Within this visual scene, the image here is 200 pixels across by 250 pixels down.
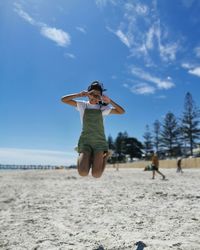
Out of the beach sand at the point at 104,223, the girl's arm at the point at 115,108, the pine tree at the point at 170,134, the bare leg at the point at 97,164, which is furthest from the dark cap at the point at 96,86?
the pine tree at the point at 170,134

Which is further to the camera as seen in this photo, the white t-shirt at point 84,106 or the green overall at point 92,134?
the white t-shirt at point 84,106

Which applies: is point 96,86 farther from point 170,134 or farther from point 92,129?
point 170,134

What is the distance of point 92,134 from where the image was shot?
20.9 ft

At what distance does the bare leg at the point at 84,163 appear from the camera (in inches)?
243

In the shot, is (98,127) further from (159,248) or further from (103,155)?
(159,248)

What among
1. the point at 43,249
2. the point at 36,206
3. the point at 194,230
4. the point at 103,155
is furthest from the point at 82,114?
the point at 36,206

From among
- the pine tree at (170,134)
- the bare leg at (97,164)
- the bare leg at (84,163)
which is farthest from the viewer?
the pine tree at (170,134)

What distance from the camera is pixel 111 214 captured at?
9.42 m

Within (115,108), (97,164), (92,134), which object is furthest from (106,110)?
(97,164)

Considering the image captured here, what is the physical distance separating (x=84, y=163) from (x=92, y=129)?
670mm

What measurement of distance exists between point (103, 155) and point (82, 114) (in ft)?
2.97

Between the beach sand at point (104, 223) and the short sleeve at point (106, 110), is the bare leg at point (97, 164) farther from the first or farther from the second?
the beach sand at point (104, 223)

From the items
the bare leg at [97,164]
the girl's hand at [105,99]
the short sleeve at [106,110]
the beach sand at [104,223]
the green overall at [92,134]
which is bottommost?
the beach sand at [104,223]

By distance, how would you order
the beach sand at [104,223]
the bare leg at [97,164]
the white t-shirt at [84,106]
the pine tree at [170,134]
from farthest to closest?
the pine tree at [170,134] → the beach sand at [104,223] → the white t-shirt at [84,106] → the bare leg at [97,164]
